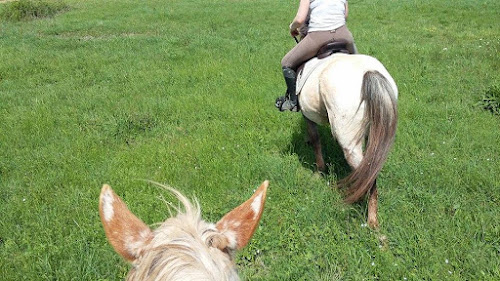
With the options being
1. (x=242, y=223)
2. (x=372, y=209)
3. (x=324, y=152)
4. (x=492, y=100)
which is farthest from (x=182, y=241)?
(x=492, y=100)

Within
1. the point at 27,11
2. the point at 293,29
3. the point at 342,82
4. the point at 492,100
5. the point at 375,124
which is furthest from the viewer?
the point at 27,11

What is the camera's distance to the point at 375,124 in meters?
3.49

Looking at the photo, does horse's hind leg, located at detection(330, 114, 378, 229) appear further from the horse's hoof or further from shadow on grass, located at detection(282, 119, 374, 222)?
shadow on grass, located at detection(282, 119, 374, 222)

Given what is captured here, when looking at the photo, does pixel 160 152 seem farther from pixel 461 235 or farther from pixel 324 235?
pixel 461 235

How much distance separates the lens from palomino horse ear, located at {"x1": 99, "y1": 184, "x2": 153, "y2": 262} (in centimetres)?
162

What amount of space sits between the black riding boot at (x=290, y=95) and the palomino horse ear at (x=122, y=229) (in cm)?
341

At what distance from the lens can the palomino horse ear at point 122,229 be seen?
162 cm

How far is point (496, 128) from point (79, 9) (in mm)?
18662

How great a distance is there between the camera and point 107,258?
3455 millimetres

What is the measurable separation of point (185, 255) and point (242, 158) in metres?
3.74

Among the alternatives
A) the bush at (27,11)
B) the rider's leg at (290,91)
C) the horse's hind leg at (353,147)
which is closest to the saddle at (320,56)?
the rider's leg at (290,91)

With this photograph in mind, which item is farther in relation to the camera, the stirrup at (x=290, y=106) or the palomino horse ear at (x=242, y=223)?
the stirrup at (x=290, y=106)

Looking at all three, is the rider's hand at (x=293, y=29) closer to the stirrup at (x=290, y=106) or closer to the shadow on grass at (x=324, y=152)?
the stirrup at (x=290, y=106)

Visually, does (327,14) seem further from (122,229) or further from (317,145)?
(122,229)
